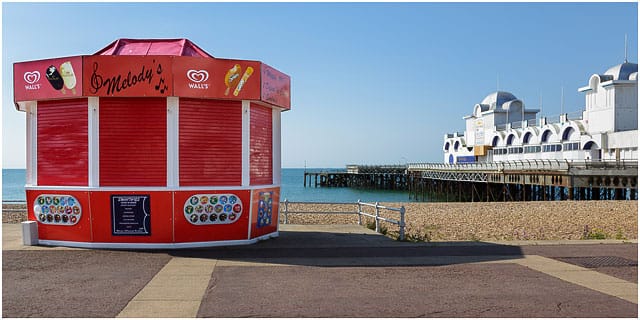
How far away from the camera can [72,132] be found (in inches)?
501

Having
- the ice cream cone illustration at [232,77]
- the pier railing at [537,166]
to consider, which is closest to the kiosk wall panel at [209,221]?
the ice cream cone illustration at [232,77]

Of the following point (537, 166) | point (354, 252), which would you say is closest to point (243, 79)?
point (354, 252)

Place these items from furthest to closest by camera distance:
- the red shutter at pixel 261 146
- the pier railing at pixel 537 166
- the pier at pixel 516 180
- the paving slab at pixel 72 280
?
the pier railing at pixel 537 166 → the pier at pixel 516 180 → the red shutter at pixel 261 146 → the paving slab at pixel 72 280

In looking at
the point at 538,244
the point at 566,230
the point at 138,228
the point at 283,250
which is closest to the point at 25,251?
the point at 138,228

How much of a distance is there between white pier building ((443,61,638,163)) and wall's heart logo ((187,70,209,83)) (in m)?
43.2

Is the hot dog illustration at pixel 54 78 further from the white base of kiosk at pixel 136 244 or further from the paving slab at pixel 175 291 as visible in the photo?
the paving slab at pixel 175 291

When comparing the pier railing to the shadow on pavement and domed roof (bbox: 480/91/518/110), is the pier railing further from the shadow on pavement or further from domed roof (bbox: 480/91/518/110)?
the shadow on pavement

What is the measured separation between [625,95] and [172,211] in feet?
157

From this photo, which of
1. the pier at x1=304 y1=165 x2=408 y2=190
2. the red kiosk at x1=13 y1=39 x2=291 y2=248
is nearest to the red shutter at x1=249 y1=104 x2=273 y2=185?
the red kiosk at x1=13 y1=39 x2=291 y2=248

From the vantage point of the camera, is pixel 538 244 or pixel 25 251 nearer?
pixel 25 251

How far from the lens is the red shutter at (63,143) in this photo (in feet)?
41.4

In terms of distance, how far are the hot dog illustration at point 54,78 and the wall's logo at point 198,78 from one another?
8.22 ft

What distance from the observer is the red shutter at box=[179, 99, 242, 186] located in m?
12.6

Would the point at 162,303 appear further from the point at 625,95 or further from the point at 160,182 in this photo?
the point at 625,95
